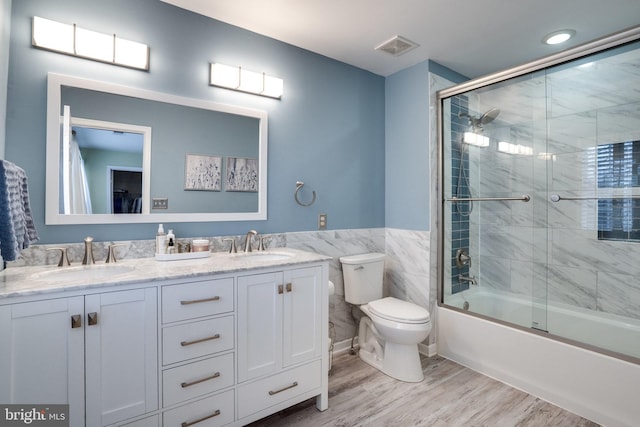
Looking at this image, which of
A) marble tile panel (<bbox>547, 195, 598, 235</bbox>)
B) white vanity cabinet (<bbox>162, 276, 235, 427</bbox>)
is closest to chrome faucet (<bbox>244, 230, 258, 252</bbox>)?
white vanity cabinet (<bbox>162, 276, 235, 427</bbox>)

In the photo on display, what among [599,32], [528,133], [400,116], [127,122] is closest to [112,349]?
[127,122]

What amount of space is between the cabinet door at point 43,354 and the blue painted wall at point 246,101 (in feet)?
1.96

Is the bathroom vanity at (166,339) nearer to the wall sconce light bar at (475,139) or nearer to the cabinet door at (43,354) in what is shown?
the cabinet door at (43,354)

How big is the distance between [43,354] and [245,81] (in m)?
1.84

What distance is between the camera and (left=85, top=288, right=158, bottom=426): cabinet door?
1250mm

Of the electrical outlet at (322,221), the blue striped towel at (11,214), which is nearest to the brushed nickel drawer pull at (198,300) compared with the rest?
the blue striped towel at (11,214)

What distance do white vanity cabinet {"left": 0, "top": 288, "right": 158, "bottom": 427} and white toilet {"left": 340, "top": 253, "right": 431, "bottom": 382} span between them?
1483 mm

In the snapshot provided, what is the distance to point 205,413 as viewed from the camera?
4.91 feet

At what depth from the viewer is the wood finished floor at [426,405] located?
180 centimetres

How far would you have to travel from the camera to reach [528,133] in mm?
2604

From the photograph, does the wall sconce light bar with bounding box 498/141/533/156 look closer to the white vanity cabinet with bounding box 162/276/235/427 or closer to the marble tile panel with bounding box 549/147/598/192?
the marble tile panel with bounding box 549/147/598/192

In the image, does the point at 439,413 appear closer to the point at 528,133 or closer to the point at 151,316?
the point at 151,316

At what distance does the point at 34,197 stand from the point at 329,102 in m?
2.05

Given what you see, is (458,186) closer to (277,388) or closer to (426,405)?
(426,405)
